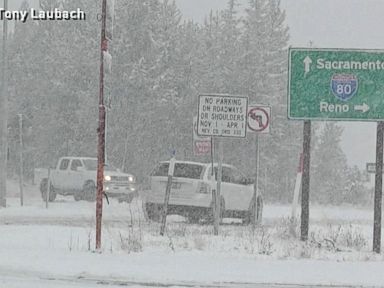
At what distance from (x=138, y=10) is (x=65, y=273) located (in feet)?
138

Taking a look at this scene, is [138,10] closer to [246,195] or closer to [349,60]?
[246,195]

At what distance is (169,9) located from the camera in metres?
58.9

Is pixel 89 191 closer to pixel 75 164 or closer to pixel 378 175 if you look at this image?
pixel 75 164

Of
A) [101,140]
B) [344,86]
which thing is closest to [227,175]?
[344,86]

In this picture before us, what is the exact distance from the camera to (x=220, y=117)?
16.0 meters

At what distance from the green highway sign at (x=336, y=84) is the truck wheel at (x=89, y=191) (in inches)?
709

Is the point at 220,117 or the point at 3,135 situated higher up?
the point at 220,117

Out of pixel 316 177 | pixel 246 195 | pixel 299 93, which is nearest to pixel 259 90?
pixel 316 177

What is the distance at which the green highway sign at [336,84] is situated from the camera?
14.7 metres

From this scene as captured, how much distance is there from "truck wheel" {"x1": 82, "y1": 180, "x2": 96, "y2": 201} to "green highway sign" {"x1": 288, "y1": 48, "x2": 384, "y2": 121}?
18.0m

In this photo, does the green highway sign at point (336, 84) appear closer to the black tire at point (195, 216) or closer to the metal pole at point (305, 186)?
the metal pole at point (305, 186)

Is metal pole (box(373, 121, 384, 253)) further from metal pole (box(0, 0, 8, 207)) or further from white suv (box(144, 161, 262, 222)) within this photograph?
metal pole (box(0, 0, 8, 207))

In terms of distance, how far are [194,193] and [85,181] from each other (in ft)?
38.8

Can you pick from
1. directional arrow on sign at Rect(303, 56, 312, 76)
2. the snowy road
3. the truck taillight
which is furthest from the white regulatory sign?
the snowy road
